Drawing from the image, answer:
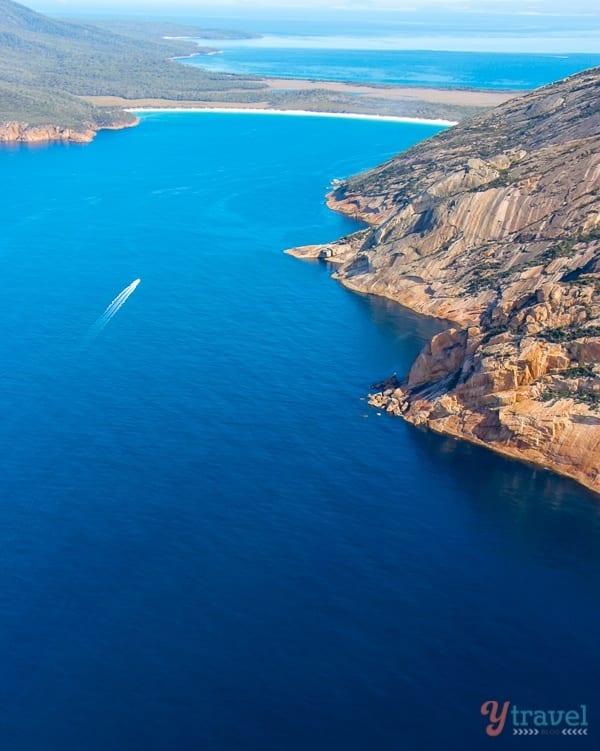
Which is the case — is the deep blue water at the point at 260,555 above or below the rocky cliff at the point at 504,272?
below

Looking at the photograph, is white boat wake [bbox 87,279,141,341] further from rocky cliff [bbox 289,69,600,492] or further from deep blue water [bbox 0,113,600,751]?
rocky cliff [bbox 289,69,600,492]

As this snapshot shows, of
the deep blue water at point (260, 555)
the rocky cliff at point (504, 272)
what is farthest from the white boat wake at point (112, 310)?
the rocky cliff at point (504, 272)

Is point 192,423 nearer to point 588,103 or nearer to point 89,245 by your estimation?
point 89,245

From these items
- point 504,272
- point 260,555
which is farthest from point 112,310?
point 260,555

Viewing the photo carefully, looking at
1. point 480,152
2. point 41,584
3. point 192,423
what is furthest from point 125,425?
point 480,152

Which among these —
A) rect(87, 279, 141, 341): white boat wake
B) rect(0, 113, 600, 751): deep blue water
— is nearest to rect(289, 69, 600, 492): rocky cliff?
rect(0, 113, 600, 751): deep blue water

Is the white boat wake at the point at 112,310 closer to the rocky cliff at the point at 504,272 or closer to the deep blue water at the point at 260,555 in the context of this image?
the deep blue water at the point at 260,555
